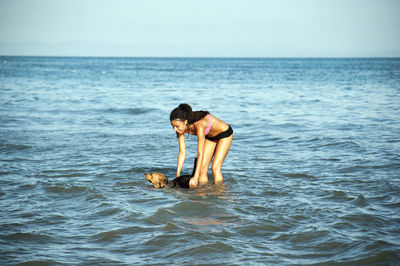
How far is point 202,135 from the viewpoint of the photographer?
657 cm

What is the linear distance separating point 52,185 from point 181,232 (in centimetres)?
321

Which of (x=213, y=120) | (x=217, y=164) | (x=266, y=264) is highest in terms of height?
(x=213, y=120)

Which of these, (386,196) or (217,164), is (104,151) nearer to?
(217,164)

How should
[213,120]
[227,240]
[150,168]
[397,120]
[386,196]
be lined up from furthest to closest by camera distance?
[397,120], [150,168], [213,120], [386,196], [227,240]

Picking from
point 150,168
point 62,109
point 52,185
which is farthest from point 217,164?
point 62,109

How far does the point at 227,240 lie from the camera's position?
16.0 feet

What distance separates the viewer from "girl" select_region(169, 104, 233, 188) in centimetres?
622

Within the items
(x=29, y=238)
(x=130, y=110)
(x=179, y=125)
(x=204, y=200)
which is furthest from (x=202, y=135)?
(x=130, y=110)

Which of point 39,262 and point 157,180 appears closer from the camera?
point 39,262

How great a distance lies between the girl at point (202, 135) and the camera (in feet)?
20.4

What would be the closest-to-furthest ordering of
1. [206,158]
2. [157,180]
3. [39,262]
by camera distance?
[39,262], [157,180], [206,158]

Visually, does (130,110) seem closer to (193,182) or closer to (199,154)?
(193,182)

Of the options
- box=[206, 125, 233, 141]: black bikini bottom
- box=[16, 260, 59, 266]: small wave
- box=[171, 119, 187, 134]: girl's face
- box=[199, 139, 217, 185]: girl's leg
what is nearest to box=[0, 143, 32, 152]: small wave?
box=[199, 139, 217, 185]: girl's leg

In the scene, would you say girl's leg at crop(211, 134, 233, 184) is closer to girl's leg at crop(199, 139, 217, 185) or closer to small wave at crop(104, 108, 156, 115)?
girl's leg at crop(199, 139, 217, 185)
